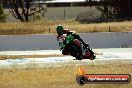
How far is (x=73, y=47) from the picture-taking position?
14719mm

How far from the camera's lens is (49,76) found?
1495cm

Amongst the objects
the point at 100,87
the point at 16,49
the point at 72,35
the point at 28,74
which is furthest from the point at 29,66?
the point at 16,49

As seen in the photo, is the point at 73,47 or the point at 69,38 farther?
the point at 73,47

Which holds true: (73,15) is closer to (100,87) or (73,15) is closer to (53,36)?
(53,36)

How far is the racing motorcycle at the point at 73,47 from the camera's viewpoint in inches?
552

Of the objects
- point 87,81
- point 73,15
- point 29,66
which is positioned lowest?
point 73,15

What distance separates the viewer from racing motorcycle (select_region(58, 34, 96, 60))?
1403 cm

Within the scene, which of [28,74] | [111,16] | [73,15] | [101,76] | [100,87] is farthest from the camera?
[73,15]

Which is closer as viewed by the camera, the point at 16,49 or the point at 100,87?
the point at 100,87

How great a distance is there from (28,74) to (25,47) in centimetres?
1298

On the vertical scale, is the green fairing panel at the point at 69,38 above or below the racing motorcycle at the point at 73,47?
above

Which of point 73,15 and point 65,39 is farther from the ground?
point 65,39

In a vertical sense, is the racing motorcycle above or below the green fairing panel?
below

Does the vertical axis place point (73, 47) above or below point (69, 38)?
below
